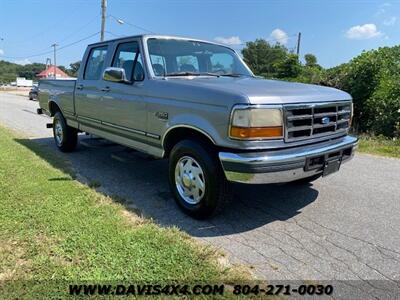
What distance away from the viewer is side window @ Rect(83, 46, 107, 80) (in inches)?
236

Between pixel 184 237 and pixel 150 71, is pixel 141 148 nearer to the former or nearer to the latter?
pixel 150 71

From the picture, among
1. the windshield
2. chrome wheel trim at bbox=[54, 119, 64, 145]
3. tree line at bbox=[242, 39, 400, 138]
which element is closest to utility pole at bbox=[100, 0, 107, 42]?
tree line at bbox=[242, 39, 400, 138]

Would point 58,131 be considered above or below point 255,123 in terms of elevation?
below

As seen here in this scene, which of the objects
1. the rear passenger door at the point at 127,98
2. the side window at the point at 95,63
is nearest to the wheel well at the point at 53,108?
the side window at the point at 95,63

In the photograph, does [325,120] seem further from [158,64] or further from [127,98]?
[127,98]

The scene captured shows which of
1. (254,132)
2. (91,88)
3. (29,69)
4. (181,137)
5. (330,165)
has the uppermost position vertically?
(29,69)

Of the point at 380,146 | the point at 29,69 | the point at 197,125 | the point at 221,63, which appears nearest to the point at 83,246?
the point at 197,125

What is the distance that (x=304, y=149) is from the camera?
12.5ft

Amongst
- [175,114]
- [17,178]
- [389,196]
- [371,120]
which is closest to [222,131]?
[175,114]

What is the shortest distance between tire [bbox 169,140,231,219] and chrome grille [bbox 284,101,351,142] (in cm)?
81

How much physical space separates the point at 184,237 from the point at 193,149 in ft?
3.03

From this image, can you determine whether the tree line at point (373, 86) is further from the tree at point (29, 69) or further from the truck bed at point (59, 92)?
the tree at point (29, 69)

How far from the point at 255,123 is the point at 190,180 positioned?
42.5 inches

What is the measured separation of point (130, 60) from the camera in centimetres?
514
